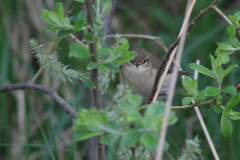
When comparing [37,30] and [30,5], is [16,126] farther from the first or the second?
[30,5]

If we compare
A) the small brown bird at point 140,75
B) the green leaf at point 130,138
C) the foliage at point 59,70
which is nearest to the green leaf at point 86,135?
the green leaf at point 130,138

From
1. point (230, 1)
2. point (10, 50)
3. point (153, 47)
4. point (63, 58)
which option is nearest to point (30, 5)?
point (10, 50)

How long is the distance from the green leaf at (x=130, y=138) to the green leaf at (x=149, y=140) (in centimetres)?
2

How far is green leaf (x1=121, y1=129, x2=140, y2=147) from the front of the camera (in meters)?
0.94

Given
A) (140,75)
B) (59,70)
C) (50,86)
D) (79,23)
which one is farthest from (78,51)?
(50,86)

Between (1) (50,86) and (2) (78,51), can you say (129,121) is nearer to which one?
(2) (78,51)

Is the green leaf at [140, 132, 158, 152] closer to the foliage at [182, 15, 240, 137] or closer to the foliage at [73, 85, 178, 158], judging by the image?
the foliage at [73, 85, 178, 158]

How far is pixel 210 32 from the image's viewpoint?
4.43m

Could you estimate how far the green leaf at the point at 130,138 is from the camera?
94 centimetres

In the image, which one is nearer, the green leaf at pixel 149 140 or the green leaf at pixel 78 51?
the green leaf at pixel 149 140

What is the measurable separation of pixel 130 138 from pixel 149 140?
0.18 feet

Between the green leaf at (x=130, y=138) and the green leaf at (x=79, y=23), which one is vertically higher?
the green leaf at (x=79, y=23)

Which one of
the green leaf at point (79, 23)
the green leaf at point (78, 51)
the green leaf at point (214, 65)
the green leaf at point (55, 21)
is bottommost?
the green leaf at point (214, 65)

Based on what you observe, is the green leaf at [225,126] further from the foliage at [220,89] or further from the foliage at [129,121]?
the foliage at [129,121]
